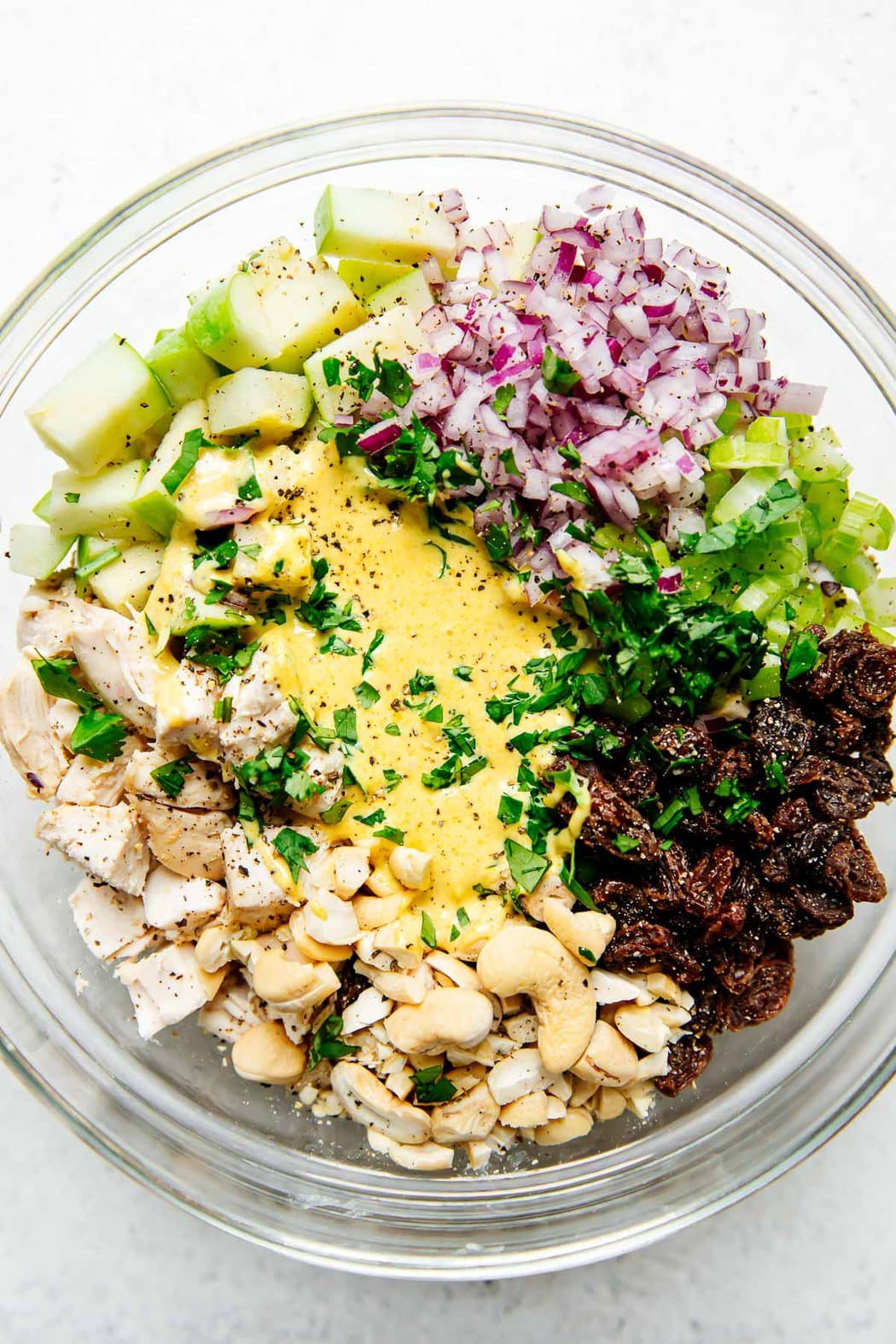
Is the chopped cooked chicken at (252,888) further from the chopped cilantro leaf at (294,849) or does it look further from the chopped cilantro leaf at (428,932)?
the chopped cilantro leaf at (428,932)

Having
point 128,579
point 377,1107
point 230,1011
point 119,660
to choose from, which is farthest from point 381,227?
point 377,1107

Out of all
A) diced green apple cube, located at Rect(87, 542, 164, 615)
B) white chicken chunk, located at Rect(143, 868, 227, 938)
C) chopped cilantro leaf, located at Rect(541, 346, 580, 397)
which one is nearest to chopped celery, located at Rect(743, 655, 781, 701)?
chopped cilantro leaf, located at Rect(541, 346, 580, 397)

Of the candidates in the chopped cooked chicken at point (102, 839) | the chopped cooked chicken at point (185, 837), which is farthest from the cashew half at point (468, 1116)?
the chopped cooked chicken at point (102, 839)

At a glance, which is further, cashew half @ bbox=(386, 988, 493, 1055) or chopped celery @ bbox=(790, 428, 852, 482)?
chopped celery @ bbox=(790, 428, 852, 482)

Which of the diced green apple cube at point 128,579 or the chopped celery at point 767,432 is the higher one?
the chopped celery at point 767,432

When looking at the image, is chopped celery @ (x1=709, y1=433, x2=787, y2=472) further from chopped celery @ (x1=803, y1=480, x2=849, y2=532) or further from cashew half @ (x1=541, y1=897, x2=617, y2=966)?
cashew half @ (x1=541, y1=897, x2=617, y2=966)

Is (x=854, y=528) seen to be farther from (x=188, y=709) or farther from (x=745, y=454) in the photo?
(x=188, y=709)
